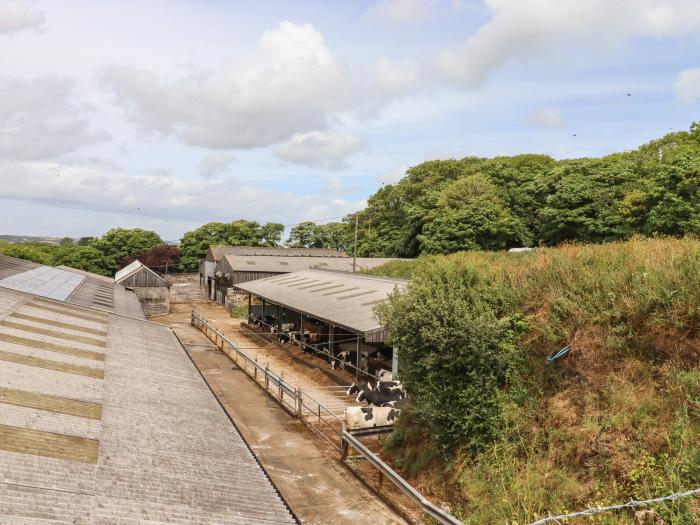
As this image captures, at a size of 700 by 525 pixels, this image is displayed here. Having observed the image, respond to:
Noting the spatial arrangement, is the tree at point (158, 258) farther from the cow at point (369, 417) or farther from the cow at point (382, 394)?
the cow at point (369, 417)

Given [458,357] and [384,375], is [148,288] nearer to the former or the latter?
[384,375]

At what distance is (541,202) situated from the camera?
5803cm

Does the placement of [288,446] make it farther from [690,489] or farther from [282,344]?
[282,344]

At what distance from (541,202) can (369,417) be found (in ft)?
155

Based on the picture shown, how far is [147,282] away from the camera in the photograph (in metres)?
50.1

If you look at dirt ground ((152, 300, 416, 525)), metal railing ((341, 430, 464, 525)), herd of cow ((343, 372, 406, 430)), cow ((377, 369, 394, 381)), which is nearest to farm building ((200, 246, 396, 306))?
dirt ground ((152, 300, 416, 525))

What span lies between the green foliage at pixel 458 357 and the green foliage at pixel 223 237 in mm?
71318

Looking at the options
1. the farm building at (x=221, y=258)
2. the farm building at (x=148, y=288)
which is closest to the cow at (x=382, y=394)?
the farm building at (x=148, y=288)

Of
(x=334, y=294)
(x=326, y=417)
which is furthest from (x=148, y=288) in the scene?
(x=326, y=417)

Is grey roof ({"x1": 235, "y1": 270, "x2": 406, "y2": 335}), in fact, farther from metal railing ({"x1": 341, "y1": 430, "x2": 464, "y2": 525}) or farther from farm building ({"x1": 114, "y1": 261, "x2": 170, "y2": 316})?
farm building ({"x1": 114, "y1": 261, "x2": 170, "y2": 316})

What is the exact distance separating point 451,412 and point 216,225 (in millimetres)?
77042

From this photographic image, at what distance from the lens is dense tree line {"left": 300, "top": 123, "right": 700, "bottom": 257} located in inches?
1415

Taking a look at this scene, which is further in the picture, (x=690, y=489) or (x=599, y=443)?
(x=599, y=443)

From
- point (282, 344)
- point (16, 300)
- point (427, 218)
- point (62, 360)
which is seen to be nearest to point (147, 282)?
point (282, 344)
